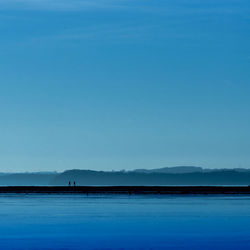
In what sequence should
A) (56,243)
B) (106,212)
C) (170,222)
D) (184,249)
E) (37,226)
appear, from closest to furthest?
(184,249), (56,243), (37,226), (170,222), (106,212)

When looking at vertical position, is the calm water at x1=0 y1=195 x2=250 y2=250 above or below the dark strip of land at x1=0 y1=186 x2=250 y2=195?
below

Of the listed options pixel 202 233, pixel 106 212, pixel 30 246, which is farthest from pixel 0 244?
pixel 106 212

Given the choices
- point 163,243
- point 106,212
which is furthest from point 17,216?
point 163,243

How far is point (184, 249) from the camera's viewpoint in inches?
1454

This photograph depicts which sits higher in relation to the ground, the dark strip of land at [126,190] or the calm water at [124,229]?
the dark strip of land at [126,190]

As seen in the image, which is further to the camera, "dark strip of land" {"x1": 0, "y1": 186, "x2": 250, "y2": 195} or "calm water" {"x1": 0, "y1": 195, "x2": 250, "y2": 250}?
"dark strip of land" {"x1": 0, "y1": 186, "x2": 250, "y2": 195}

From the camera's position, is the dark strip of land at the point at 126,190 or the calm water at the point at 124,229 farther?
the dark strip of land at the point at 126,190

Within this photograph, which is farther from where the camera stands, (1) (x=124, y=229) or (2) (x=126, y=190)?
(2) (x=126, y=190)

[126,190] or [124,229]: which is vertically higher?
[126,190]

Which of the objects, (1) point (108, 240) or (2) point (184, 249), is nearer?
(2) point (184, 249)

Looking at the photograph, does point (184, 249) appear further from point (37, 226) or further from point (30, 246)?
point (37, 226)

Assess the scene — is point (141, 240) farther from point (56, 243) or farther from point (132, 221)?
point (132, 221)

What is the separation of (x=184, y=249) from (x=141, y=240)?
4.64 meters

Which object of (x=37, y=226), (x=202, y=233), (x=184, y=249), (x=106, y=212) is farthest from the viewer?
(x=106, y=212)
